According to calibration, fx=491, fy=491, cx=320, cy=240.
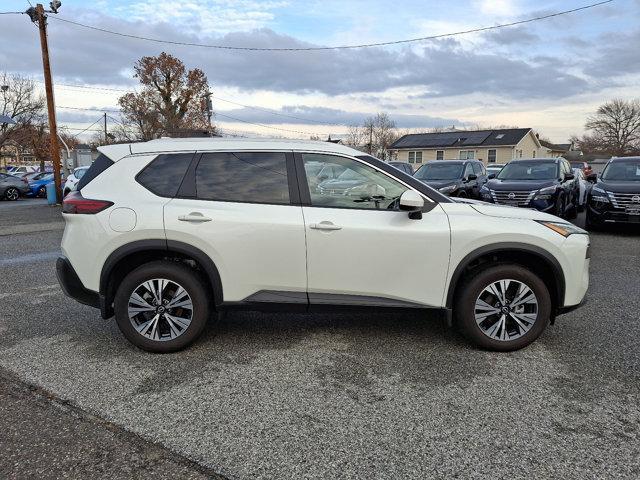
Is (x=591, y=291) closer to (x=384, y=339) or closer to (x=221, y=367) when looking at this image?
(x=384, y=339)

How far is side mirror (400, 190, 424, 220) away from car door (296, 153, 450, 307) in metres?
0.05

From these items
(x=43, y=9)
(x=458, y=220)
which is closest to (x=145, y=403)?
(x=458, y=220)

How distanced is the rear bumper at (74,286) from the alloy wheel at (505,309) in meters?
3.16

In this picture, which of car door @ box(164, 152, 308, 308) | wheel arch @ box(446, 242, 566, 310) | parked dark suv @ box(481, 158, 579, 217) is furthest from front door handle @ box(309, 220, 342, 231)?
parked dark suv @ box(481, 158, 579, 217)

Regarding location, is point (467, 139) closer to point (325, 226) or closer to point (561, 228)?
point (561, 228)

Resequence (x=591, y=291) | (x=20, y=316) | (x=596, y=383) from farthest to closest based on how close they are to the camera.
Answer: (x=591, y=291)
(x=20, y=316)
(x=596, y=383)

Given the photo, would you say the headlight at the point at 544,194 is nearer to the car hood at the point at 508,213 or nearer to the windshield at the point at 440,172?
the windshield at the point at 440,172

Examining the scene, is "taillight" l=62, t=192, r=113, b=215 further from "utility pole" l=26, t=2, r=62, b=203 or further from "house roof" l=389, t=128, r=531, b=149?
"house roof" l=389, t=128, r=531, b=149

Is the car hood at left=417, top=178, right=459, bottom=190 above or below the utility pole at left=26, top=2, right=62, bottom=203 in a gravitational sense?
below

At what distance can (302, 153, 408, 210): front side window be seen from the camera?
13.1 feet

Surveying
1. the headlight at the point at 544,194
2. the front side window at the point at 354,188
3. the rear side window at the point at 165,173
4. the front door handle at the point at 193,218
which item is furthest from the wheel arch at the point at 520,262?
the headlight at the point at 544,194

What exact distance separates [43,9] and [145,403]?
2073 centimetres

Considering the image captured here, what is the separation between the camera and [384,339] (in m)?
4.41

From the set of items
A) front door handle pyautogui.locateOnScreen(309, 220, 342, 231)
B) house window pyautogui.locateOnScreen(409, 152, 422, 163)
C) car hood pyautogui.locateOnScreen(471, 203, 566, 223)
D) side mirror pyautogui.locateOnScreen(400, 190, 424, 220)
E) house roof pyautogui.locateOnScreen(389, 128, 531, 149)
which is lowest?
front door handle pyautogui.locateOnScreen(309, 220, 342, 231)
